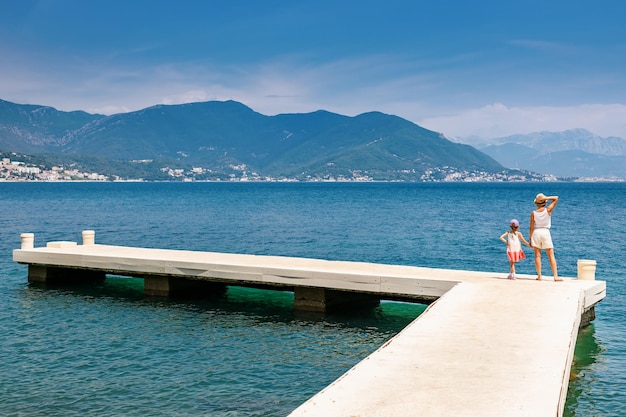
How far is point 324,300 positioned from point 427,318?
6.14 metres

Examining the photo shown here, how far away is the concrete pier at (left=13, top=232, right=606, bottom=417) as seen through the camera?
298 inches

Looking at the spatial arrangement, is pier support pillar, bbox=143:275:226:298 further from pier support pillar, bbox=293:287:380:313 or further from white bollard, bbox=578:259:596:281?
→ white bollard, bbox=578:259:596:281

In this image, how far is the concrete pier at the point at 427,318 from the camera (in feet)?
24.8

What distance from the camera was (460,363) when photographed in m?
9.12

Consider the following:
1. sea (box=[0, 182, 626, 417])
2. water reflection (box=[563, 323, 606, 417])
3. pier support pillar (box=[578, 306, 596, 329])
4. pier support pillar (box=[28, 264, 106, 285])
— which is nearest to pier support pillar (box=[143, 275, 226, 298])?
sea (box=[0, 182, 626, 417])

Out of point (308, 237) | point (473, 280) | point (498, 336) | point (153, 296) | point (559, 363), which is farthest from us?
point (308, 237)

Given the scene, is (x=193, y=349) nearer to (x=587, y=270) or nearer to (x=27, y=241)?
(x=587, y=270)

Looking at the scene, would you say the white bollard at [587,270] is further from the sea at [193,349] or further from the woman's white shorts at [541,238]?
the woman's white shorts at [541,238]

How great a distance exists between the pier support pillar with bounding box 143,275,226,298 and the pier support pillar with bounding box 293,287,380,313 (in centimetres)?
401

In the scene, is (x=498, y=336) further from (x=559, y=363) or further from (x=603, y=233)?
(x=603, y=233)

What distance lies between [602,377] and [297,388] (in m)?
6.49

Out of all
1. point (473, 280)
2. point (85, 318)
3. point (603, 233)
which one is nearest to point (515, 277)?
point (473, 280)

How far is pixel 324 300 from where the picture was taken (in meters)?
18.2

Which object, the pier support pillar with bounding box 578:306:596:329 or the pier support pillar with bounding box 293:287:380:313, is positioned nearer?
the pier support pillar with bounding box 578:306:596:329
